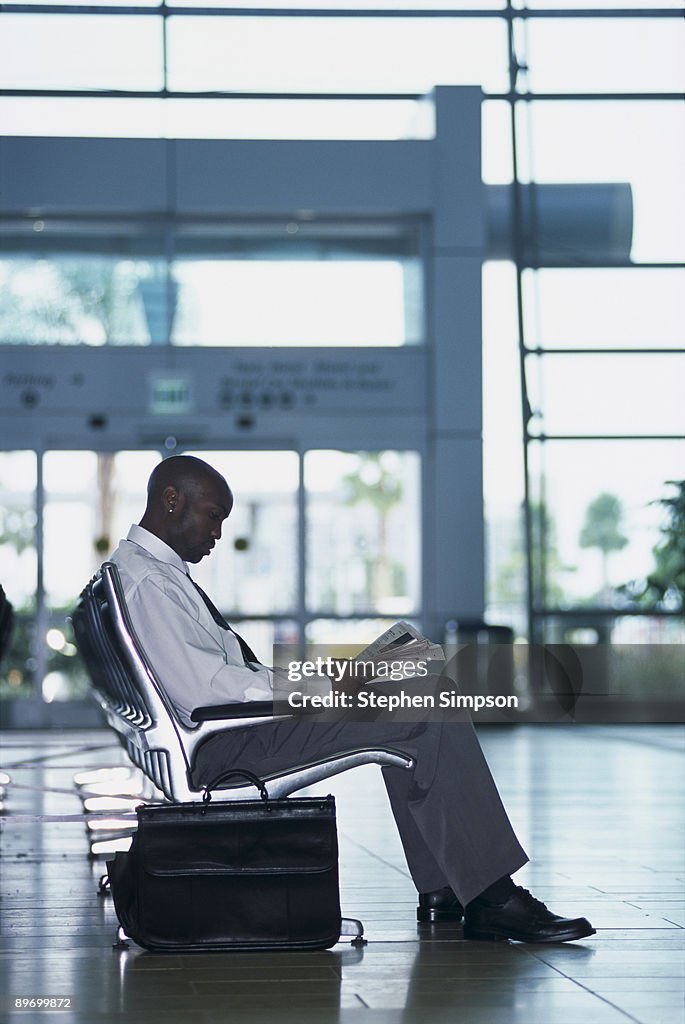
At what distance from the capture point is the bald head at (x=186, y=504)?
374cm

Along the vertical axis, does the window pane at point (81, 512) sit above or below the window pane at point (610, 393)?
below

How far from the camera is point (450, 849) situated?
3426mm

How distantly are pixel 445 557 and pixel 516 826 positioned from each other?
7255 mm

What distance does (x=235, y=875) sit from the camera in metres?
3.33

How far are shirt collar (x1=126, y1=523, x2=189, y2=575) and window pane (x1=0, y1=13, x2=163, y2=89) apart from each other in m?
10.9

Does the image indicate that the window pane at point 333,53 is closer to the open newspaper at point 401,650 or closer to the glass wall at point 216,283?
the glass wall at point 216,283

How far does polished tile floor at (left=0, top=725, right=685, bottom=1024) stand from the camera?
283 cm

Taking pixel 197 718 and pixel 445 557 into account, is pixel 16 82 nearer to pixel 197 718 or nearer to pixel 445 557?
pixel 445 557

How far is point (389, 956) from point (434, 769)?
41 centimetres

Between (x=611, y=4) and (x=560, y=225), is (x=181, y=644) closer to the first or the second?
(x=560, y=225)

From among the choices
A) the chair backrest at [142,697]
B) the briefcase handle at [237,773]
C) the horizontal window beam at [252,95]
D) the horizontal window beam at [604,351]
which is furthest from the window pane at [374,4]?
the briefcase handle at [237,773]

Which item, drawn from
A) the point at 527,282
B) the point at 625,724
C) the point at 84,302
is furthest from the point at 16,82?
the point at 625,724

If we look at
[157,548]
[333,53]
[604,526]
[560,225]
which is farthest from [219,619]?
[333,53]

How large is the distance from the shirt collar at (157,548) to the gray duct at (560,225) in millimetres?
10503
